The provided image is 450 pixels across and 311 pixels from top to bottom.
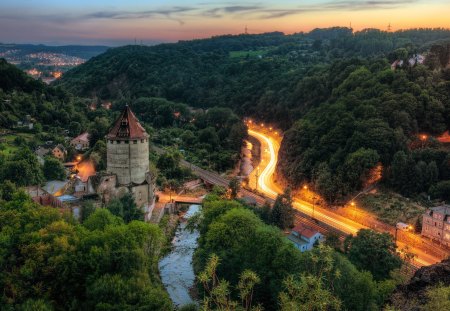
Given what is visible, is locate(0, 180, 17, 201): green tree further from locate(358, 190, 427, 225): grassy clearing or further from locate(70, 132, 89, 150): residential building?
locate(358, 190, 427, 225): grassy clearing

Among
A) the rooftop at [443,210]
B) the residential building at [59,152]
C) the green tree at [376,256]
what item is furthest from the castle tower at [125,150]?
the rooftop at [443,210]

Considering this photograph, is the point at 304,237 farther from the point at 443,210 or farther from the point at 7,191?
the point at 7,191

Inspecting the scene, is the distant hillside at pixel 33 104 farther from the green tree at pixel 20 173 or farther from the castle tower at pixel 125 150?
the castle tower at pixel 125 150

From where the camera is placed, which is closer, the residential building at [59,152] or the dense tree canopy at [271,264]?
the dense tree canopy at [271,264]

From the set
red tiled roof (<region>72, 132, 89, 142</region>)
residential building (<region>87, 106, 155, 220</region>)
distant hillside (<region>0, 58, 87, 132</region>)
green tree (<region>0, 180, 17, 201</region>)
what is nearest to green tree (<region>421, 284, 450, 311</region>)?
residential building (<region>87, 106, 155, 220</region>)

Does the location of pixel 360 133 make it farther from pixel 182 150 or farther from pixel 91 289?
pixel 91 289

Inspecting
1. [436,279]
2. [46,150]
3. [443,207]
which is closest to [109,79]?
[46,150]
